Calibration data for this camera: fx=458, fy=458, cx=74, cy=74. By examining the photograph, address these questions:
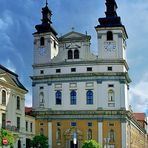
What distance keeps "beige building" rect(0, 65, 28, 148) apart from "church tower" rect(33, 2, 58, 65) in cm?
942

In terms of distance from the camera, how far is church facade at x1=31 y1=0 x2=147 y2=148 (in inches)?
2552

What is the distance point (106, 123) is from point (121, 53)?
10412 millimetres

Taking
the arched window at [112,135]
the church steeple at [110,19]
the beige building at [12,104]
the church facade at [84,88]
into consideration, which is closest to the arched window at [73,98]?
the church facade at [84,88]

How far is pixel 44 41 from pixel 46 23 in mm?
2959

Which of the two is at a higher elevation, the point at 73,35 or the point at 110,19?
the point at 110,19

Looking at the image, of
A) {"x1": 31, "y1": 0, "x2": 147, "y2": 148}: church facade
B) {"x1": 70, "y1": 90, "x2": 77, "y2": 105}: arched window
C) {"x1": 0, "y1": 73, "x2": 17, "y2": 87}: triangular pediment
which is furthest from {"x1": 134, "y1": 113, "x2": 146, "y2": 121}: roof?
{"x1": 0, "y1": 73, "x2": 17, "y2": 87}: triangular pediment

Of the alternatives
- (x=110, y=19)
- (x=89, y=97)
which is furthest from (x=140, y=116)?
(x=110, y=19)

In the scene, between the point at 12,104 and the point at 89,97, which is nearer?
the point at 12,104

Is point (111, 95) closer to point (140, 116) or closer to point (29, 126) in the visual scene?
point (29, 126)

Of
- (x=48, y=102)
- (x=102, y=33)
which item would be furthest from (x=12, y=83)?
(x=102, y=33)

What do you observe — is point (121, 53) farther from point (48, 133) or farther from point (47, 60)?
point (48, 133)

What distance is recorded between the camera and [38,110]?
68.2 meters

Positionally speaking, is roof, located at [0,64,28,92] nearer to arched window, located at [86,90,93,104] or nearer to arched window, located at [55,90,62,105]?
arched window, located at [55,90,62,105]

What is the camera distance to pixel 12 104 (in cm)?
5691
